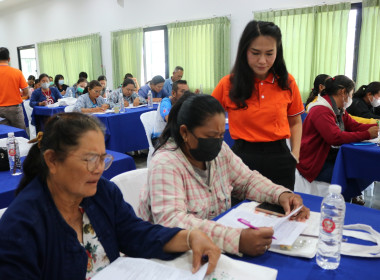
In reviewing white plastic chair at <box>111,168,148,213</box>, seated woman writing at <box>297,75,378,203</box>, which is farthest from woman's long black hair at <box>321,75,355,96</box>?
white plastic chair at <box>111,168,148,213</box>

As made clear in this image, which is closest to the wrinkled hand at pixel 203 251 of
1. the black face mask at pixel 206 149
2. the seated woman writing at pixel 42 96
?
the black face mask at pixel 206 149

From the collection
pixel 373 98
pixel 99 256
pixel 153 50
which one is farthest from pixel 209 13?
pixel 99 256

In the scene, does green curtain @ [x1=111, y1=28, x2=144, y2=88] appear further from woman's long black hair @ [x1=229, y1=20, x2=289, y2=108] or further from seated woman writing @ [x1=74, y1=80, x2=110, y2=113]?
woman's long black hair @ [x1=229, y1=20, x2=289, y2=108]

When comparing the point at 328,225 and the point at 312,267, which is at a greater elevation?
the point at 328,225

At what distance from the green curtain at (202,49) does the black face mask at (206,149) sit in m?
5.51

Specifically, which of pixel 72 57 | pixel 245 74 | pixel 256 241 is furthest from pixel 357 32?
pixel 72 57

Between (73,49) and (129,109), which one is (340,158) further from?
(73,49)

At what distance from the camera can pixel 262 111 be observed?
6.27ft

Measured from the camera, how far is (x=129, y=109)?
17.0ft

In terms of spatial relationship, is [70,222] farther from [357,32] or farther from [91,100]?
[357,32]

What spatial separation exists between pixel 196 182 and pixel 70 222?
527mm

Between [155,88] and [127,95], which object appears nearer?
[127,95]

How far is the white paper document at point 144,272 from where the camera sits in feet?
2.95

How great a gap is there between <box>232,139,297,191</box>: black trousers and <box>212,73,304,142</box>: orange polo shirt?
0.04 m
